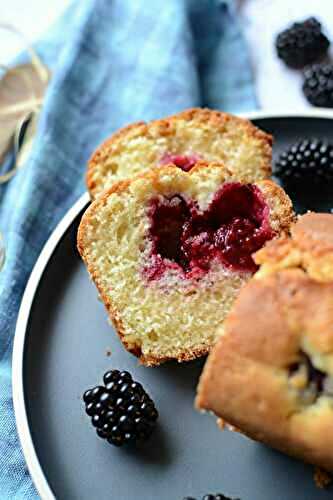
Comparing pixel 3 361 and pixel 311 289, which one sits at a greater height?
pixel 311 289

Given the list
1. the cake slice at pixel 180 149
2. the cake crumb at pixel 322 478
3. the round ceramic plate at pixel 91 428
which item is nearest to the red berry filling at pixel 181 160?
the cake slice at pixel 180 149

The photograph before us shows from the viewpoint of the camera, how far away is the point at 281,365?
7.28 feet

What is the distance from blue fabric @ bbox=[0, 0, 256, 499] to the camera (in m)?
3.63

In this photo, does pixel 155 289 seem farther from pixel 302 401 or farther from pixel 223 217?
pixel 302 401

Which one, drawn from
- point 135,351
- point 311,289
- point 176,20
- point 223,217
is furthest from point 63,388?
point 176,20

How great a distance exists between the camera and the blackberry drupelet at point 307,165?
3.21 metres

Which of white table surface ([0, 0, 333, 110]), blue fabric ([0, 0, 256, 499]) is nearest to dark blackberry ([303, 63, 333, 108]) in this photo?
white table surface ([0, 0, 333, 110])

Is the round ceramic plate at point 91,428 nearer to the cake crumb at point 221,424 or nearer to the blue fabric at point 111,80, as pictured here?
the cake crumb at point 221,424

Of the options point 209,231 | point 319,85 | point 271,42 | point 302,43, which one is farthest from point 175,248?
point 271,42

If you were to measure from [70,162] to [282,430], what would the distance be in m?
1.97

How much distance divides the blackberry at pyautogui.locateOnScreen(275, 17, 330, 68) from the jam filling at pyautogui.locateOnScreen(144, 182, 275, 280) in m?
1.35

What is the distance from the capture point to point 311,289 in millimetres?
2258

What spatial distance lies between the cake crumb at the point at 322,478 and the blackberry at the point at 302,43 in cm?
218

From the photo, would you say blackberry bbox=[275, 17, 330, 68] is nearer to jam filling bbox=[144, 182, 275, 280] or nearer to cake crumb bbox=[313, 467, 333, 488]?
jam filling bbox=[144, 182, 275, 280]
